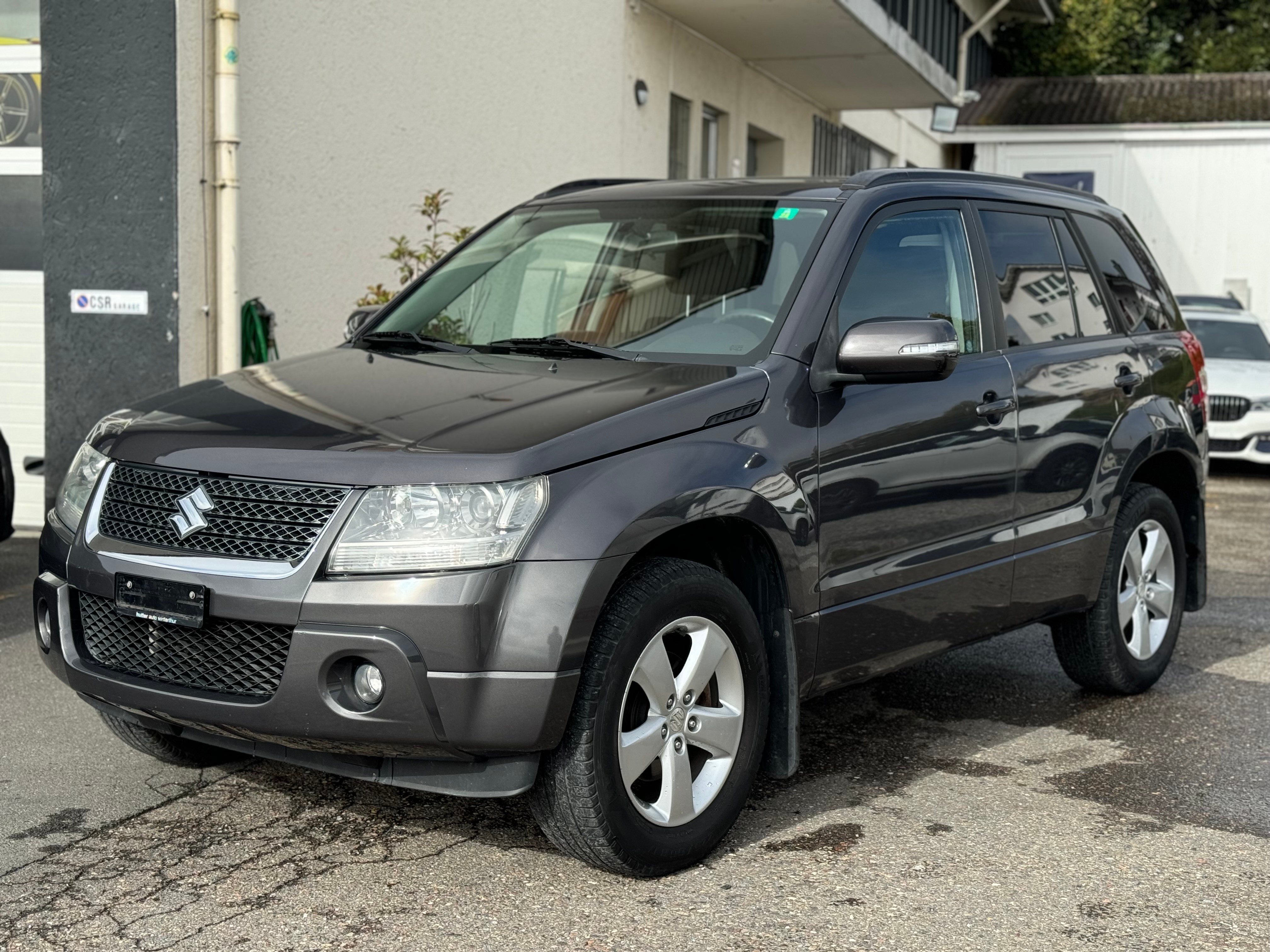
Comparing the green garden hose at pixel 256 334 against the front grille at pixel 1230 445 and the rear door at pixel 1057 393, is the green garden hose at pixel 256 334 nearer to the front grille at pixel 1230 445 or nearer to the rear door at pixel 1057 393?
the rear door at pixel 1057 393

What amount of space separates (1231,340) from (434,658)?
14060mm

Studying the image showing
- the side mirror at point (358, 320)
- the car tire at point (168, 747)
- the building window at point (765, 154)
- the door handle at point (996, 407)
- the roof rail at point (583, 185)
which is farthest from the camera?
the building window at point (765, 154)

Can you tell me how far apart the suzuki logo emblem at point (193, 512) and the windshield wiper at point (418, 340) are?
115cm

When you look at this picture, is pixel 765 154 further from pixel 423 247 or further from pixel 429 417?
pixel 429 417

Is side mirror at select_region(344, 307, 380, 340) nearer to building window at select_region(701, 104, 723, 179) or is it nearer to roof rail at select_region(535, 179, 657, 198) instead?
roof rail at select_region(535, 179, 657, 198)

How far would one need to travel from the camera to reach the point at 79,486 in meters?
4.08

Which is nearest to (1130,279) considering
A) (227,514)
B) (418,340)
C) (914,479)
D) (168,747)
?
(914,479)

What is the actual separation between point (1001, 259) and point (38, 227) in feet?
19.4

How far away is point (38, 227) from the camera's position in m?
8.74

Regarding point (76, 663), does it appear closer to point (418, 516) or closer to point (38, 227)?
point (418, 516)

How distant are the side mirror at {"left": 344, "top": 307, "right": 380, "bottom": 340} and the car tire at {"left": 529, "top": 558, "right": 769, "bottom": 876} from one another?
6.16 ft

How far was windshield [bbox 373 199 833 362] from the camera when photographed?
175 inches

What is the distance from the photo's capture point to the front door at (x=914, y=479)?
4277 mm

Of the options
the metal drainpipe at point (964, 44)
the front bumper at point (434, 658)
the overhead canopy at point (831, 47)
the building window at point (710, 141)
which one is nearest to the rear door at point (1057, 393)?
the front bumper at point (434, 658)
